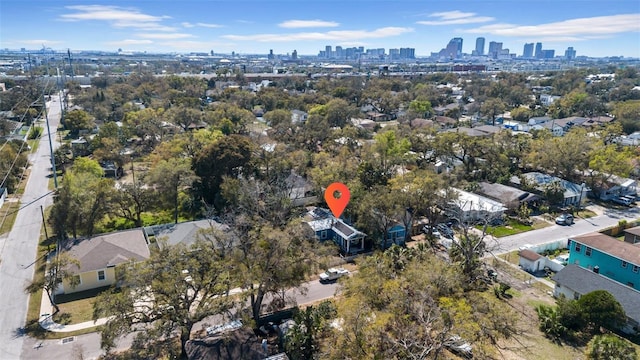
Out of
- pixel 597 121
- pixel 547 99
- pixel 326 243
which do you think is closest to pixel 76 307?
pixel 326 243

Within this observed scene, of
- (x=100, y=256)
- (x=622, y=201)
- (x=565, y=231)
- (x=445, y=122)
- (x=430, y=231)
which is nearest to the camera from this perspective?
(x=100, y=256)

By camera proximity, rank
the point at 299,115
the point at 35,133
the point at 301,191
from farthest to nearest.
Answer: the point at 299,115, the point at 35,133, the point at 301,191

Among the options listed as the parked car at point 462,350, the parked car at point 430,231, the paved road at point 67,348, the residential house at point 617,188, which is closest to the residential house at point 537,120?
the residential house at point 617,188

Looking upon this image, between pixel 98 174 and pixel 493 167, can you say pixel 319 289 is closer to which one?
pixel 98 174

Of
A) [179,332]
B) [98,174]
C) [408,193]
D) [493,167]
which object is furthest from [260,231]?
[493,167]

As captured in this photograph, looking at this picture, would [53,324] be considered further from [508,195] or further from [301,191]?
[508,195]

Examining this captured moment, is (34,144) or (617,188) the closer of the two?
(617,188)

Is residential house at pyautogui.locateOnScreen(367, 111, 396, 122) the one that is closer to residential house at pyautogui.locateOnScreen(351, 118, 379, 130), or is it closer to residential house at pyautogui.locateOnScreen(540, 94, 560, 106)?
residential house at pyautogui.locateOnScreen(351, 118, 379, 130)

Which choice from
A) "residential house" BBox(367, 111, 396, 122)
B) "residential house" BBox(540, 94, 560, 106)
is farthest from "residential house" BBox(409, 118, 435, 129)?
"residential house" BBox(540, 94, 560, 106)
